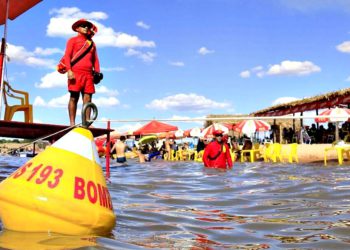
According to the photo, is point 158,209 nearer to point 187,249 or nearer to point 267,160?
point 187,249

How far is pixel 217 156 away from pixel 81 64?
5309mm

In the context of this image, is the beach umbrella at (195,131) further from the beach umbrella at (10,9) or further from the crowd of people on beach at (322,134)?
the beach umbrella at (10,9)

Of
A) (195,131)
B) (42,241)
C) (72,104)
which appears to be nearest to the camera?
(42,241)

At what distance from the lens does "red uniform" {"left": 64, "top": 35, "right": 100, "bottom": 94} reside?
525 cm

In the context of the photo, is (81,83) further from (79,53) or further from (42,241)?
(42,241)

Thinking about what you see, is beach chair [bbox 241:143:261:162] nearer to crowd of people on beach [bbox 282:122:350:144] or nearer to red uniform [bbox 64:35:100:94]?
crowd of people on beach [bbox 282:122:350:144]

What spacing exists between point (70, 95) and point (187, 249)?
359cm

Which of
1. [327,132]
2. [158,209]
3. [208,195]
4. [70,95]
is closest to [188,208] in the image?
[158,209]

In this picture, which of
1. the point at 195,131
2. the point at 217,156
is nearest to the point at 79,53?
the point at 217,156

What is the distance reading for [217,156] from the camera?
392 inches

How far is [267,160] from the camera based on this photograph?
54.6 feet

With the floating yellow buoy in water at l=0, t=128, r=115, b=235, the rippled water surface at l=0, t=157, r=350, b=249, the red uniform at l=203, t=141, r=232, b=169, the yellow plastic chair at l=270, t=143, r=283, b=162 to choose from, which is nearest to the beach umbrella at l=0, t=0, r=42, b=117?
the rippled water surface at l=0, t=157, r=350, b=249

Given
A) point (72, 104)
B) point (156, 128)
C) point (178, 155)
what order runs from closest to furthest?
point (72, 104)
point (156, 128)
point (178, 155)

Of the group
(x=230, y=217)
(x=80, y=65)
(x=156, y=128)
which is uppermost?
(x=80, y=65)
